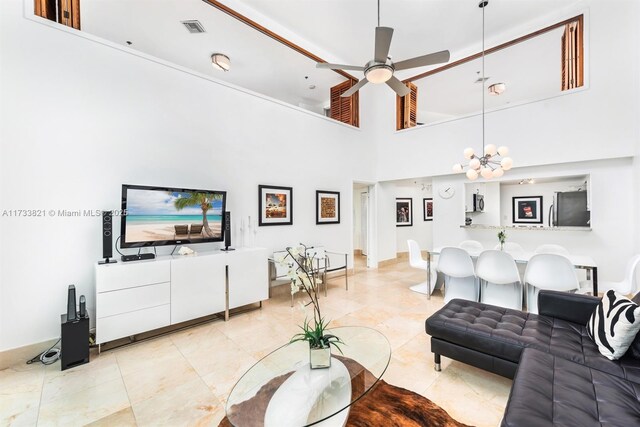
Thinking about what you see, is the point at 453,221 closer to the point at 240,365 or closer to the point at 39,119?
the point at 240,365

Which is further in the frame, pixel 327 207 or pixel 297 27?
pixel 327 207

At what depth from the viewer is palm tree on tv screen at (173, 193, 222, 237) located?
341 cm

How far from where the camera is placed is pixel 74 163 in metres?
2.89

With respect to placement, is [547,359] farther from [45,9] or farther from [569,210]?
[45,9]

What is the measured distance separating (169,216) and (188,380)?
6.25ft

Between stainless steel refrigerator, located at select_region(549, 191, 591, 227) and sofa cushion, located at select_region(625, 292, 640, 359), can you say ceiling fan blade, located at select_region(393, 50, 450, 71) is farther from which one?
stainless steel refrigerator, located at select_region(549, 191, 591, 227)

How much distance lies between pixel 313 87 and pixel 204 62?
2405mm

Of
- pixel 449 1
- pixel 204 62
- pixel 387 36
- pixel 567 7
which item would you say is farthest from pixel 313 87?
pixel 567 7

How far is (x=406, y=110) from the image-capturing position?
249 inches

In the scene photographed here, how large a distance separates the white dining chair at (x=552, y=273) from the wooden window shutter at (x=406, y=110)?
412 centimetres

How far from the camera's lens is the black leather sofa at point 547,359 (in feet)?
4.36

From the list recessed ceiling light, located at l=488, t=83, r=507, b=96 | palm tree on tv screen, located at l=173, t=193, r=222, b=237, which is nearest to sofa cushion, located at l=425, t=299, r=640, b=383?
palm tree on tv screen, located at l=173, t=193, r=222, b=237

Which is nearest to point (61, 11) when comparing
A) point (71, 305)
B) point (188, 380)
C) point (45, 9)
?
point (45, 9)

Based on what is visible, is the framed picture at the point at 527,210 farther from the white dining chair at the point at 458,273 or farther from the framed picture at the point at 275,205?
the framed picture at the point at 275,205
